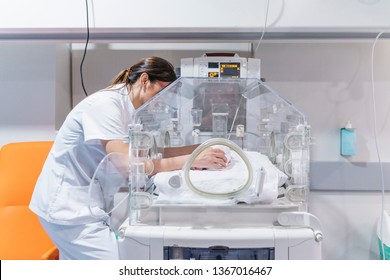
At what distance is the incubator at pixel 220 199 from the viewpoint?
88cm

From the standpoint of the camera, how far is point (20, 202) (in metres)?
1.50

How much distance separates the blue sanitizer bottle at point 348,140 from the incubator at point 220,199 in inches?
22.5

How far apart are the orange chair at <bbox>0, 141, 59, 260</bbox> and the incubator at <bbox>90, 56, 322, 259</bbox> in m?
0.56

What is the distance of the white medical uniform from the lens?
4.01 feet

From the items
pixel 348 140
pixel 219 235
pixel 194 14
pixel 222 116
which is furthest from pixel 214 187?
pixel 348 140

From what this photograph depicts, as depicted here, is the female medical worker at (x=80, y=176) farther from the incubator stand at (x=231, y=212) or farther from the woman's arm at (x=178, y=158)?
the incubator stand at (x=231, y=212)

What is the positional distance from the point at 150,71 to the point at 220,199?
752mm

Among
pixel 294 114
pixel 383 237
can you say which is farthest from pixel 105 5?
pixel 383 237

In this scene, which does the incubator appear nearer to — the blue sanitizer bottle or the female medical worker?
the female medical worker

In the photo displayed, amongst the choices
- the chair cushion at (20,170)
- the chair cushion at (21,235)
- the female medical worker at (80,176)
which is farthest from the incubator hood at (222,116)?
the chair cushion at (21,235)

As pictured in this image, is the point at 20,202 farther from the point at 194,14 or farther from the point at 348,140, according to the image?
the point at 348,140

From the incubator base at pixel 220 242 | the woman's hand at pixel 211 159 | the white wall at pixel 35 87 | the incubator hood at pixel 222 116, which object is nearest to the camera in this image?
the incubator base at pixel 220 242

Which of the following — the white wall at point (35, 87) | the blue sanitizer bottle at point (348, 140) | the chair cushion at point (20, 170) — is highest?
the white wall at point (35, 87)

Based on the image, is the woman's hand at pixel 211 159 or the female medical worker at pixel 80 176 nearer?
the woman's hand at pixel 211 159
